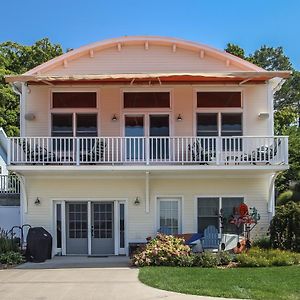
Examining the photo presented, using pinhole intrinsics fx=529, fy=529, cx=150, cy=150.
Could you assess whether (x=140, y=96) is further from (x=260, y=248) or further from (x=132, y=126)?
(x=260, y=248)

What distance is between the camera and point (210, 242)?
60.3ft

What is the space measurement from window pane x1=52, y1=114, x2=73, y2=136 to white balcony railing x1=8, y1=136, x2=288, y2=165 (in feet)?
1.73

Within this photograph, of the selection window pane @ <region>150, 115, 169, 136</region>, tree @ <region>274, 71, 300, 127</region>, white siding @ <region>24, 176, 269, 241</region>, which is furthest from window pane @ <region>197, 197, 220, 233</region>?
tree @ <region>274, 71, 300, 127</region>

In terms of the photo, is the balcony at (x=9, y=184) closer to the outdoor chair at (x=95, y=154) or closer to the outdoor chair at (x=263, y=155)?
the outdoor chair at (x=95, y=154)

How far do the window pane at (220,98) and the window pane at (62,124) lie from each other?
496cm

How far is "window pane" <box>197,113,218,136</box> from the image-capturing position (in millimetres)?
20016

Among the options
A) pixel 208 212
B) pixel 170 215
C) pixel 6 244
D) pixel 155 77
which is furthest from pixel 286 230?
pixel 6 244

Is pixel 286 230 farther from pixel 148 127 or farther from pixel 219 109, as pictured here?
pixel 148 127

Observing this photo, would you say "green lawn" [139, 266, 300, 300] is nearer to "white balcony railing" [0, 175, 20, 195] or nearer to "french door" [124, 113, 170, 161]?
"french door" [124, 113, 170, 161]

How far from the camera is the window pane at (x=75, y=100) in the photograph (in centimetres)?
2005

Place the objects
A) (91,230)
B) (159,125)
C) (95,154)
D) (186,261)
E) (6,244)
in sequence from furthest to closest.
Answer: (159,125), (91,230), (95,154), (6,244), (186,261)

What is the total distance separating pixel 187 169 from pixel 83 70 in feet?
19.1

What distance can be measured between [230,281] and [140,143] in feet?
25.8

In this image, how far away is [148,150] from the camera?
18141 millimetres
